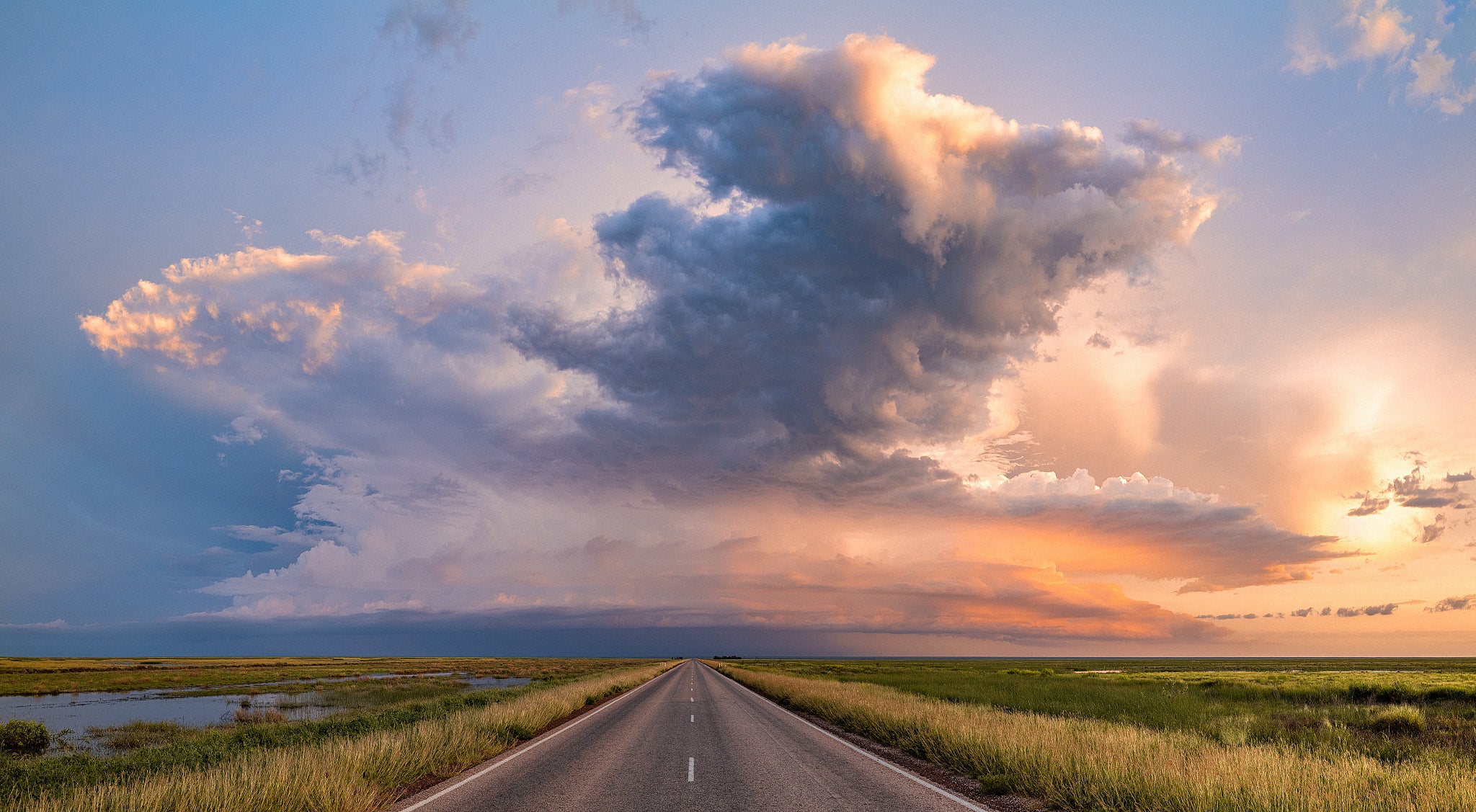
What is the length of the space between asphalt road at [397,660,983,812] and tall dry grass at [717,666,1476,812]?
1.53 m

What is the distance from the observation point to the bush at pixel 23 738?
22500mm

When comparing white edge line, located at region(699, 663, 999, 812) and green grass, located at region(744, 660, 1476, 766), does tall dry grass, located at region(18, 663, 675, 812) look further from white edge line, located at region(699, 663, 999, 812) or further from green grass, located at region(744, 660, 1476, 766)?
green grass, located at region(744, 660, 1476, 766)

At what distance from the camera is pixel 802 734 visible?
671 inches

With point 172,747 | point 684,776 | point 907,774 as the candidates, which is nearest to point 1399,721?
point 907,774

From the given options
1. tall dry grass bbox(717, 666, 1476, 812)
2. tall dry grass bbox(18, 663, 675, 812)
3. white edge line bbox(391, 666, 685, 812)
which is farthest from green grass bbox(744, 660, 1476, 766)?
tall dry grass bbox(18, 663, 675, 812)

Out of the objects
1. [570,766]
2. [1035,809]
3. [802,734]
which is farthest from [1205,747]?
[570,766]

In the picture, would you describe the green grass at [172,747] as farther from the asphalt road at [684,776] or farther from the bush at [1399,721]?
the bush at [1399,721]

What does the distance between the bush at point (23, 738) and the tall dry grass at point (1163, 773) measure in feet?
96.4

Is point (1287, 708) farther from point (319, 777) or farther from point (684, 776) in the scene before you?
point (319, 777)

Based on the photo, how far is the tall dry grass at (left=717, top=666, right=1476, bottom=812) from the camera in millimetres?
8070

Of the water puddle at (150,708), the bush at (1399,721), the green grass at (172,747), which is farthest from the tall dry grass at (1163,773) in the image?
the water puddle at (150,708)

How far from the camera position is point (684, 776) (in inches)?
434

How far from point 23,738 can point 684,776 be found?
27.4 m

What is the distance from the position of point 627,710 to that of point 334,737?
11.2m
